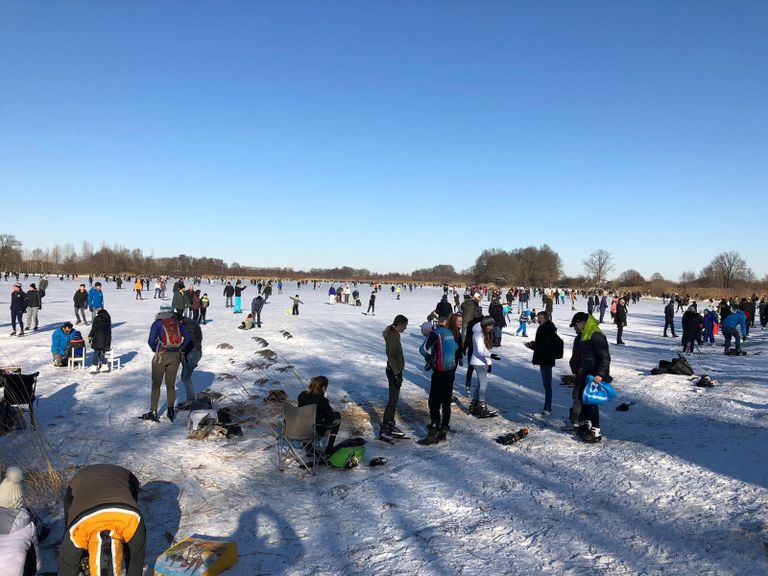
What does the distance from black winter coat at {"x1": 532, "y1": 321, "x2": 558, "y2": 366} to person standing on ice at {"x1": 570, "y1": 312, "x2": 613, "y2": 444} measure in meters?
0.98

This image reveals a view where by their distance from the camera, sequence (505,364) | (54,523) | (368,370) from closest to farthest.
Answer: (54,523), (368,370), (505,364)

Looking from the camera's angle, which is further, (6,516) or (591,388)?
(591,388)

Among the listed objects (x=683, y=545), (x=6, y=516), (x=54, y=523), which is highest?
(x=6, y=516)

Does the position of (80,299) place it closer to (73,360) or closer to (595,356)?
(73,360)

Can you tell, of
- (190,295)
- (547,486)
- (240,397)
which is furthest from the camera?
(190,295)

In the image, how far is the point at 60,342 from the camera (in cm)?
1097

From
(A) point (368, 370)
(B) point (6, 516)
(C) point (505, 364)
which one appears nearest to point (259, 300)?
(A) point (368, 370)

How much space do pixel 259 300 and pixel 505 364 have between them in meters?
10.3

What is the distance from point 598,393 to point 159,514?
505 centimetres

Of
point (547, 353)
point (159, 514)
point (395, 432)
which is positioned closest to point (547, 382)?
point (547, 353)

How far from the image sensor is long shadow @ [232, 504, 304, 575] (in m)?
3.86

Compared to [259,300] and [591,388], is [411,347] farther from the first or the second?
[591,388]

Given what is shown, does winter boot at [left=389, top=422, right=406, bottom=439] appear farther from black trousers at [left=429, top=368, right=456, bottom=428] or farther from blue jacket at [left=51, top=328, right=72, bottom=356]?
blue jacket at [left=51, top=328, right=72, bottom=356]

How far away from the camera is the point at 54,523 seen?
15.0 ft
